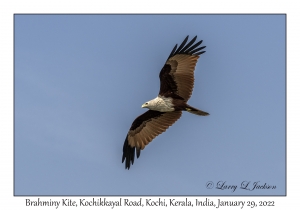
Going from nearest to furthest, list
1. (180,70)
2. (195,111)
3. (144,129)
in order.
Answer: (195,111), (180,70), (144,129)

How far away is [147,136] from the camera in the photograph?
50.1ft

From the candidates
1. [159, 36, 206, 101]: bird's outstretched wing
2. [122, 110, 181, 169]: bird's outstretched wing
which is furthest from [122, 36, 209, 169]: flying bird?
[122, 110, 181, 169]: bird's outstretched wing

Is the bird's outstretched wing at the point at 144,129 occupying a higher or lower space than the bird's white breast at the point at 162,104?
lower

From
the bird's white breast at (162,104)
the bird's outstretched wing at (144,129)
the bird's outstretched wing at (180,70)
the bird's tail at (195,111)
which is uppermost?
the bird's outstretched wing at (180,70)

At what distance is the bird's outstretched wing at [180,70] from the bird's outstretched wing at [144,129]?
1112 millimetres

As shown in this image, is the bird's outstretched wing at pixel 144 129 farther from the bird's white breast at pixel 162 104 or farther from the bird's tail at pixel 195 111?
the bird's tail at pixel 195 111

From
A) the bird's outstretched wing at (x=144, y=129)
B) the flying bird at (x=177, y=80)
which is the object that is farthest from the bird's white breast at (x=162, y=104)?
the bird's outstretched wing at (x=144, y=129)

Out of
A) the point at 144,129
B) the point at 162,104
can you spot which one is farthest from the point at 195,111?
the point at 144,129

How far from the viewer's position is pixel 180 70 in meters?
14.0

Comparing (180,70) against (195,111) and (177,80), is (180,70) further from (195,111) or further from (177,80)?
(195,111)

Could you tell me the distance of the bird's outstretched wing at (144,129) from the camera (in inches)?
593

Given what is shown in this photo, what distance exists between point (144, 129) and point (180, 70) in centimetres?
247
